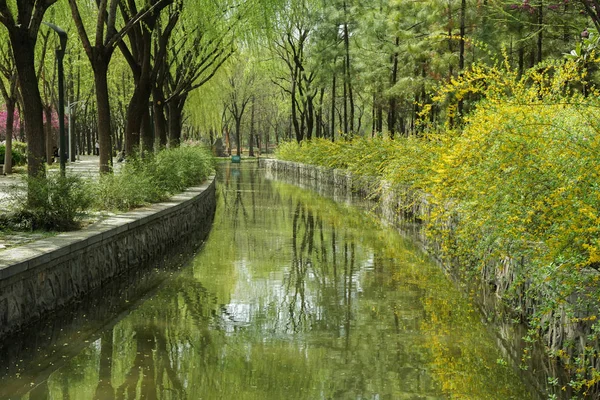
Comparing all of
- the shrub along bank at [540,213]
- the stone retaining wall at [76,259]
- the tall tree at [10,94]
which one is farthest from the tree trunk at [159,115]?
the shrub along bank at [540,213]

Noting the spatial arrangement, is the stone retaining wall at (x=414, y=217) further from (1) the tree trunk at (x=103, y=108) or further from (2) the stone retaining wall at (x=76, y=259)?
(1) the tree trunk at (x=103, y=108)

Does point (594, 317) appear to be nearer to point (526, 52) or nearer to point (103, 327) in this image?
point (103, 327)

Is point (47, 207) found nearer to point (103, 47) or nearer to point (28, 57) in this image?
point (28, 57)

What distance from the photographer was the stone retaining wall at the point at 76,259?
26.3 ft

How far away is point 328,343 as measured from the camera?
317 inches

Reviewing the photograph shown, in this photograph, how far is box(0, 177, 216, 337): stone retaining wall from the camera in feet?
26.3

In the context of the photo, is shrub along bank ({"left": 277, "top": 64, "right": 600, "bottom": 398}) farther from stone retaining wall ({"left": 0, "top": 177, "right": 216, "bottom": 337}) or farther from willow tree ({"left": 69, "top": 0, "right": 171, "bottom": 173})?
willow tree ({"left": 69, "top": 0, "right": 171, "bottom": 173})

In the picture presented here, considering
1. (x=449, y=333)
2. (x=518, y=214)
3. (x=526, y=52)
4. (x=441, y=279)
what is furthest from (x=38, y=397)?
(x=526, y=52)

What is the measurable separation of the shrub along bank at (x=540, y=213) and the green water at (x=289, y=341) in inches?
24.4

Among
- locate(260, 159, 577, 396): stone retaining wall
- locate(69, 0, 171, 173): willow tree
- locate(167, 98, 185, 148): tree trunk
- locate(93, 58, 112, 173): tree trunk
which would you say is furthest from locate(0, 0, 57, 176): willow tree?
locate(167, 98, 185, 148): tree trunk

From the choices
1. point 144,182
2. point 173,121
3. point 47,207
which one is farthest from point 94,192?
point 173,121

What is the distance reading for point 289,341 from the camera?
8109mm

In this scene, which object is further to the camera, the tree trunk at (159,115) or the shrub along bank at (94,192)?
the tree trunk at (159,115)

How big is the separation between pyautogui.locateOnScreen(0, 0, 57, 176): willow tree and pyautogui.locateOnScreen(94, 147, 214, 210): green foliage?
1.61 meters
